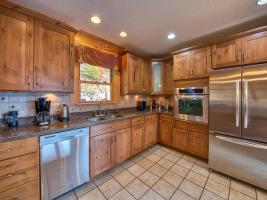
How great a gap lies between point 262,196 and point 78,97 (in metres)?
3.32

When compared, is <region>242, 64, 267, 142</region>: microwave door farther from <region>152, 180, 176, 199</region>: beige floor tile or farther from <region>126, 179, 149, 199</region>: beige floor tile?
<region>126, 179, 149, 199</region>: beige floor tile

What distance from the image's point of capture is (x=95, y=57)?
8.94 feet

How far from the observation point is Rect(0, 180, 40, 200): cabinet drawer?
134 centimetres

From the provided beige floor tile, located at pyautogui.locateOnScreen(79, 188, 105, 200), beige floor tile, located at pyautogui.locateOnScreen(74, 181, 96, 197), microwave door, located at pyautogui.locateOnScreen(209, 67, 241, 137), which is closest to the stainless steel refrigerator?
microwave door, located at pyautogui.locateOnScreen(209, 67, 241, 137)

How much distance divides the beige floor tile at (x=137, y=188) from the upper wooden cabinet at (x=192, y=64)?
2325 mm

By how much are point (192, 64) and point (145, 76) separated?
130 cm

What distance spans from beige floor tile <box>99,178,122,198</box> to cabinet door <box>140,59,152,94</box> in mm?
2293

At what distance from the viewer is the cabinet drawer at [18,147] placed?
131cm

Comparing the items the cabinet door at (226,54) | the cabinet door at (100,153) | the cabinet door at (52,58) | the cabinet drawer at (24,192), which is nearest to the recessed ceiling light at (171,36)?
the cabinet door at (226,54)

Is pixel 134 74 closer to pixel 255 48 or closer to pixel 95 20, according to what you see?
pixel 95 20

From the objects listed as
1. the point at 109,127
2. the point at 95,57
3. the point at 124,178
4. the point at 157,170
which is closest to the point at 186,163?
the point at 157,170

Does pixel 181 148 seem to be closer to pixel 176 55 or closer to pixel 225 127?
pixel 225 127

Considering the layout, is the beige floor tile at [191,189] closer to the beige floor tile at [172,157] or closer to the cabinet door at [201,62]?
the beige floor tile at [172,157]

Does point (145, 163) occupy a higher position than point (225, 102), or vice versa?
point (225, 102)
